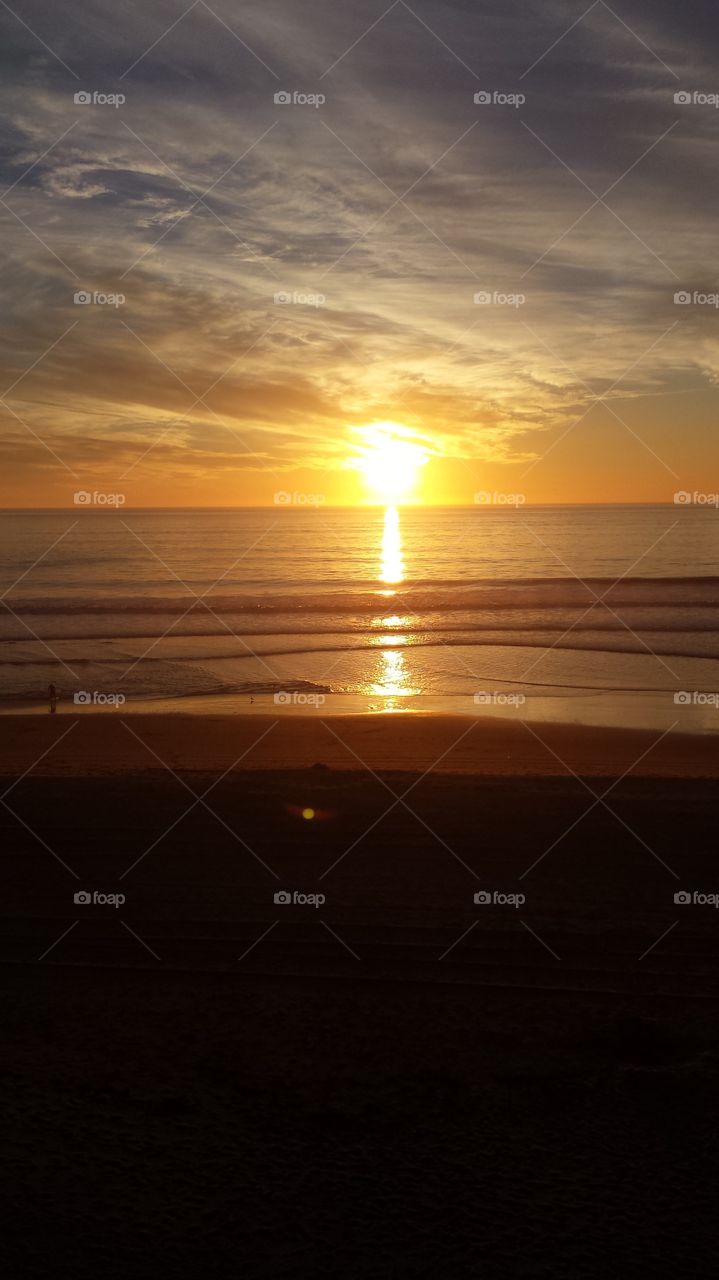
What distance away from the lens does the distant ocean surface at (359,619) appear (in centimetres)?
2352

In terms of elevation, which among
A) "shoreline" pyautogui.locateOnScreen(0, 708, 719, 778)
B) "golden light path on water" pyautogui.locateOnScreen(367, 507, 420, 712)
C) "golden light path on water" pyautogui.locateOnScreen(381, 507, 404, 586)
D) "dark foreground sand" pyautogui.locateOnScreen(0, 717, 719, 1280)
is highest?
"golden light path on water" pyautogui.locateOnScreen(381, 507, 404, 586)

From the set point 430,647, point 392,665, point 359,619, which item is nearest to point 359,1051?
point 392,665

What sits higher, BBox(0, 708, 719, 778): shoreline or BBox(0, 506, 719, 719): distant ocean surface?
BBox(0, 506, 719, 719): distant ocean surface

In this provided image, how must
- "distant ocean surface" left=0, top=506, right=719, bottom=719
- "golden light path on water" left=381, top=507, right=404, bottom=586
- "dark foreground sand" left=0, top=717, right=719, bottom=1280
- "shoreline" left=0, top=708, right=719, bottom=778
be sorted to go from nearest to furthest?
1. "dark foreground sand" left=0, top=717, right=719, bottom=1280
2. "shoreline" left=0, top=708, right=719, bottom=778
3. "distant ocean surface" left=0, top=506, right=719, bottom=719
4. "golden light path on water" left=381, top=507, right=404, bottom=586

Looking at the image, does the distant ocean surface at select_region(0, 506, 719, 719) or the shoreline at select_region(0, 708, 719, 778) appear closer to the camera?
the shoreline at select_region(0, 708, 719, 778)

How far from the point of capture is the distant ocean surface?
23.5m

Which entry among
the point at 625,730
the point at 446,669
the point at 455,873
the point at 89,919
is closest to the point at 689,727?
the point at 625,730

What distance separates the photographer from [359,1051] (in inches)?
221

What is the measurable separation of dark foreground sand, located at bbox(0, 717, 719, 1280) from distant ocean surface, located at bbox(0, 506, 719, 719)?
12072mm

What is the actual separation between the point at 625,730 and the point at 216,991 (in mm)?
13160

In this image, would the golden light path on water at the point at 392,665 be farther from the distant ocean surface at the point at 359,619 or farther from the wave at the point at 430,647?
the wave at the point at 430,647

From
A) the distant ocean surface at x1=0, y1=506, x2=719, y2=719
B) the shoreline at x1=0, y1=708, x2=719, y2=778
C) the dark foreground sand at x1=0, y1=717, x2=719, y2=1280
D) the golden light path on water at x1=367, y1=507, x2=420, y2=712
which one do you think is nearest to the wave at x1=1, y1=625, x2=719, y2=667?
the distant ocean surface at x1=0, y1=506, x2=719, y2=719

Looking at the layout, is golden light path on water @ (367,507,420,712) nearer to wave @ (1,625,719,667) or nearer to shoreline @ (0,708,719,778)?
wave @ (1,625,719,667)

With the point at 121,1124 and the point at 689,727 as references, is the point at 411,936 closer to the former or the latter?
the point at 121,1124
